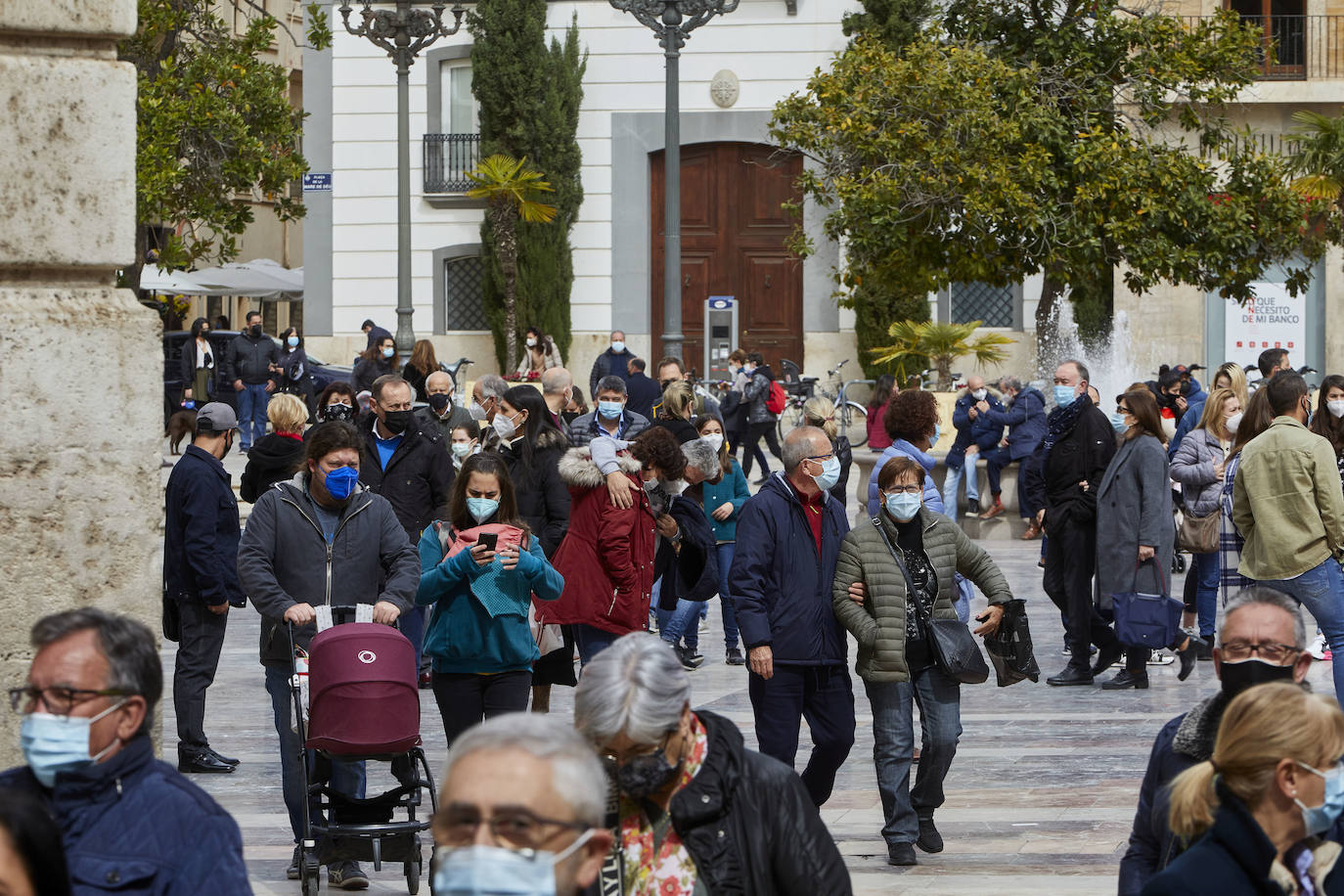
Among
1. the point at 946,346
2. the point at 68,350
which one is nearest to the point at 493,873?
the point at 68,350

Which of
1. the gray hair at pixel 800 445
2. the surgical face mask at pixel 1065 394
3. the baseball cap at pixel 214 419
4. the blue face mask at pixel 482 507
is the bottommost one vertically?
the blue face mask at pixel 482 507

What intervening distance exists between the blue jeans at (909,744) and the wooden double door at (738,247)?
86.1ft

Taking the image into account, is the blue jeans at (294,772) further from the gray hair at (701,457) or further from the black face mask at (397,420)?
the gray hair at (701,457)

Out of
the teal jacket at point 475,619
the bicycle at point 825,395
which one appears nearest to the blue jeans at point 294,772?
the teal jacket at point 475,619

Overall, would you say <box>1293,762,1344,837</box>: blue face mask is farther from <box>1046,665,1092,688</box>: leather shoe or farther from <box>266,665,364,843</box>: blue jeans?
<box>1046,665,1092,688</box>: leather shoe

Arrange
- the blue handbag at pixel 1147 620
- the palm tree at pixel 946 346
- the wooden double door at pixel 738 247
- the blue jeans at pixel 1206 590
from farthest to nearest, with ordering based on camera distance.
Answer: the wooden double door at pixel 738 247 < the palm tree at pixel 946 346 < the blue jeans at pixel 1206 590 < the blue handbag at pixel 1147 620

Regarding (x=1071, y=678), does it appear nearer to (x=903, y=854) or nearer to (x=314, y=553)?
(x=903, y=854)

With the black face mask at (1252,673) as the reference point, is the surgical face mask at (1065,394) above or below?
above

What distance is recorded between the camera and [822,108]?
22.7 m

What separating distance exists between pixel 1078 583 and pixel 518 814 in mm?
9017

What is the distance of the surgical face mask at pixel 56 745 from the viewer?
3699 mm

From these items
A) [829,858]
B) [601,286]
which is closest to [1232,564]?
[829,858]

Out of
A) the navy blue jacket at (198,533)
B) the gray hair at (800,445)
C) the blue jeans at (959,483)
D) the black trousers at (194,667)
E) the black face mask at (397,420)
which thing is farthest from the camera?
the blue jeans at (959,483)

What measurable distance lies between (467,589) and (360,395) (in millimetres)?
9269
